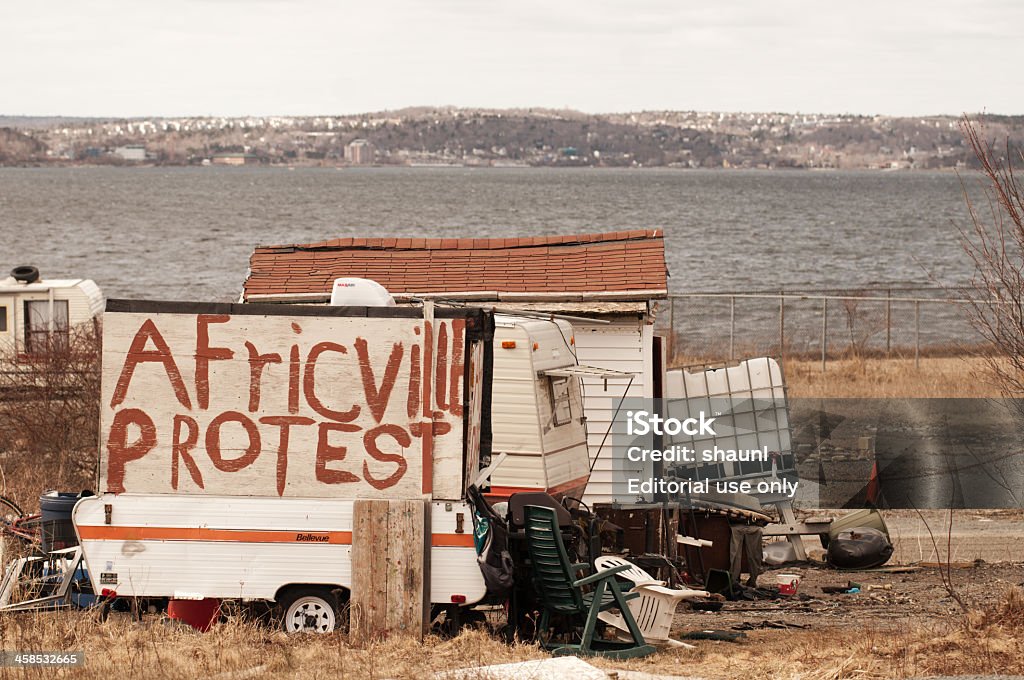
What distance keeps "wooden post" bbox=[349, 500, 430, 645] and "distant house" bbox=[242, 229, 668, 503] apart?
221 inches

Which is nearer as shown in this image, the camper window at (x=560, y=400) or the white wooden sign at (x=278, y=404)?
the white wooden sign at (x=278, y=404)

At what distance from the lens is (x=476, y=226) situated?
9631 cm

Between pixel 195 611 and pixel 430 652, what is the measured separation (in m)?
2.02

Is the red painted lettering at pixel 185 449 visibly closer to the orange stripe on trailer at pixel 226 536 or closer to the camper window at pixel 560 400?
the orange stripe on trailer at pixel 226 536

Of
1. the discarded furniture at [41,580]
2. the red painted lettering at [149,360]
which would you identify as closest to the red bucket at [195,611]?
the discarded furniture at [41,580]

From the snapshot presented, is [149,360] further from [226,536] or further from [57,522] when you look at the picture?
[57,522]

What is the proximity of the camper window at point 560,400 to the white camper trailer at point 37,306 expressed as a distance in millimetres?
12957

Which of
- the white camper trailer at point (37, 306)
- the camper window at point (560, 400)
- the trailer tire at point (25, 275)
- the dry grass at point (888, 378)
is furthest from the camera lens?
the dry grass at point (888, 378)

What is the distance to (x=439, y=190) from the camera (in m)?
171

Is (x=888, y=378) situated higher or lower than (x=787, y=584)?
higher

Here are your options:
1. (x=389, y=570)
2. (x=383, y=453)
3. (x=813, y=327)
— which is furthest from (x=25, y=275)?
(x=813, y=327)

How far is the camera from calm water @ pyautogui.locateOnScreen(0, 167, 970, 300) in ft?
202

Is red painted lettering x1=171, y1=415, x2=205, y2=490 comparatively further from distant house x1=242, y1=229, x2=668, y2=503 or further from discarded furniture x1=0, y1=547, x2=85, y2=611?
distant house x1=242, y1=229, x2=668, y2=503

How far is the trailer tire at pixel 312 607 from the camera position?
10.0 metres
